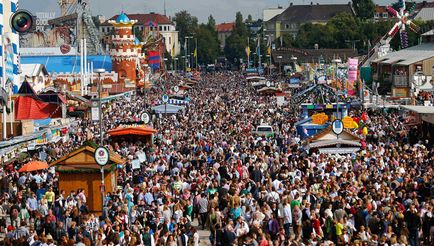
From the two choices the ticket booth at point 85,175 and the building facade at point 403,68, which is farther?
the building facade at point 403,68

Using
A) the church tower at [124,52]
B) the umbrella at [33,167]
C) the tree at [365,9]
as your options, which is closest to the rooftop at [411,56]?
the church tower at [124,52]

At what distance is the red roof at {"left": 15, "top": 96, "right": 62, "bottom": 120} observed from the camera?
4261cm

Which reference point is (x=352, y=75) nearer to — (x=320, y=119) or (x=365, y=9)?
(x=320, y=119)

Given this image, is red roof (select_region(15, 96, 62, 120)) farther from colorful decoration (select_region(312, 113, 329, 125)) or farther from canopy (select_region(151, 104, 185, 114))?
colorful decoration (select_region(312, 113, 329, 125))

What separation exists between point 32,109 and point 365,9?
133 meters

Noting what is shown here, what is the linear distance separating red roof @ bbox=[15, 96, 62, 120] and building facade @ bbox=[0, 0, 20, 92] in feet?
14.3

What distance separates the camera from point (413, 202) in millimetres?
21422

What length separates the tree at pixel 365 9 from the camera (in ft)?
563

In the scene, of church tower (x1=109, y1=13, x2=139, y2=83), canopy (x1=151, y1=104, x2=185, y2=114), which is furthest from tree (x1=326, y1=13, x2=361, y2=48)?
canopy (x1=151, y1=104, x2=185, y2=114)

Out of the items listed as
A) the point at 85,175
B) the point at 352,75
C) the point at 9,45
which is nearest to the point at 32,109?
the point at 9,45

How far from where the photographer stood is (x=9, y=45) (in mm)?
52438

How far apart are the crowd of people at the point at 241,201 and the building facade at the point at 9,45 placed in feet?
55.2

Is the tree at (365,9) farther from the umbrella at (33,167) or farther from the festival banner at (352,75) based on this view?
the umbrella at (33,167)

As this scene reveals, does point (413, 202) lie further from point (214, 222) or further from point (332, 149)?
point (332, 149)
